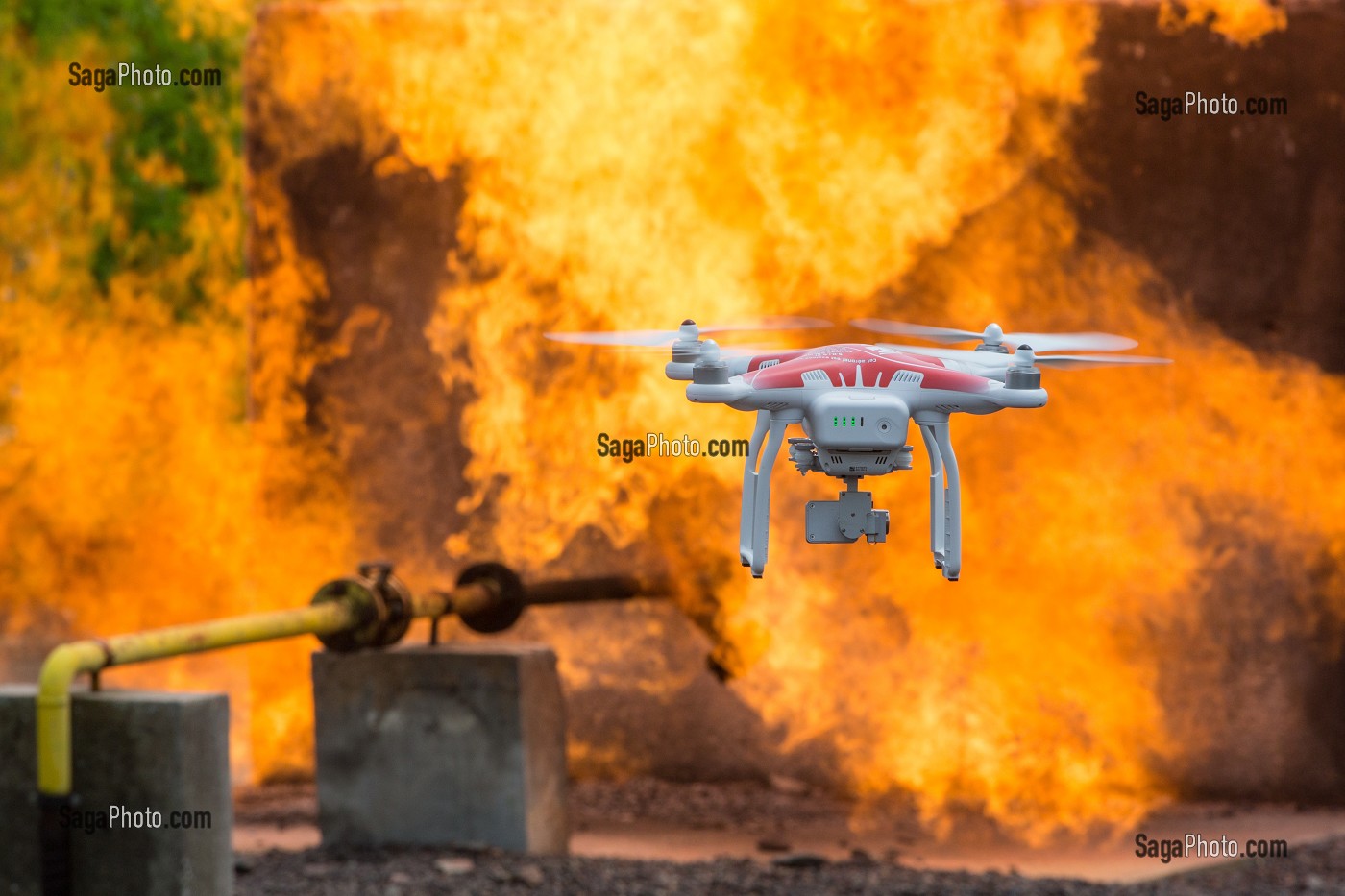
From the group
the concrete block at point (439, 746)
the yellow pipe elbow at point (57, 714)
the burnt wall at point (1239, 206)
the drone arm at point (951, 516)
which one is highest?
the burnt wall at point (1239, 206)

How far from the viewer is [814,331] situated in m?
13.4

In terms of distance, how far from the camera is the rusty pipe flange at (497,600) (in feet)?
37.6

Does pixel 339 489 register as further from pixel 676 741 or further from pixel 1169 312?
pixel 1169 312

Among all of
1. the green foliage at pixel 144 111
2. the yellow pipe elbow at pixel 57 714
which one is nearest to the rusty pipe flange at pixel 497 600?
the yellow pipe elbow at pixel 57 714

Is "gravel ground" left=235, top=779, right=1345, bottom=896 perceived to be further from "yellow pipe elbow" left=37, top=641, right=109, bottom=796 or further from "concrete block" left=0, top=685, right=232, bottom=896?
"yellow pipe elbow" left=37, top=641, right=109, bottom=796

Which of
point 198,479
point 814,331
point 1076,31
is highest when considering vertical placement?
point 1076,31

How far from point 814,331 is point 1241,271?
12.2ft

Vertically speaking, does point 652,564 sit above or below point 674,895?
above

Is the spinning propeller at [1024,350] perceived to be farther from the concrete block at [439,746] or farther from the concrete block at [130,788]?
the concrete block at [439,746]

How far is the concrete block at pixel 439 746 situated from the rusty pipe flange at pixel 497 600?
22cm

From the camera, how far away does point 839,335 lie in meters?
13.0

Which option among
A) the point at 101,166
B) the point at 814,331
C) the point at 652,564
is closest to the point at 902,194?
the point at 814,331

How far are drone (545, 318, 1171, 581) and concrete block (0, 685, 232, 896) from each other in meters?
6.29

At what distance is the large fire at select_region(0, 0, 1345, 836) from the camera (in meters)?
13.3
